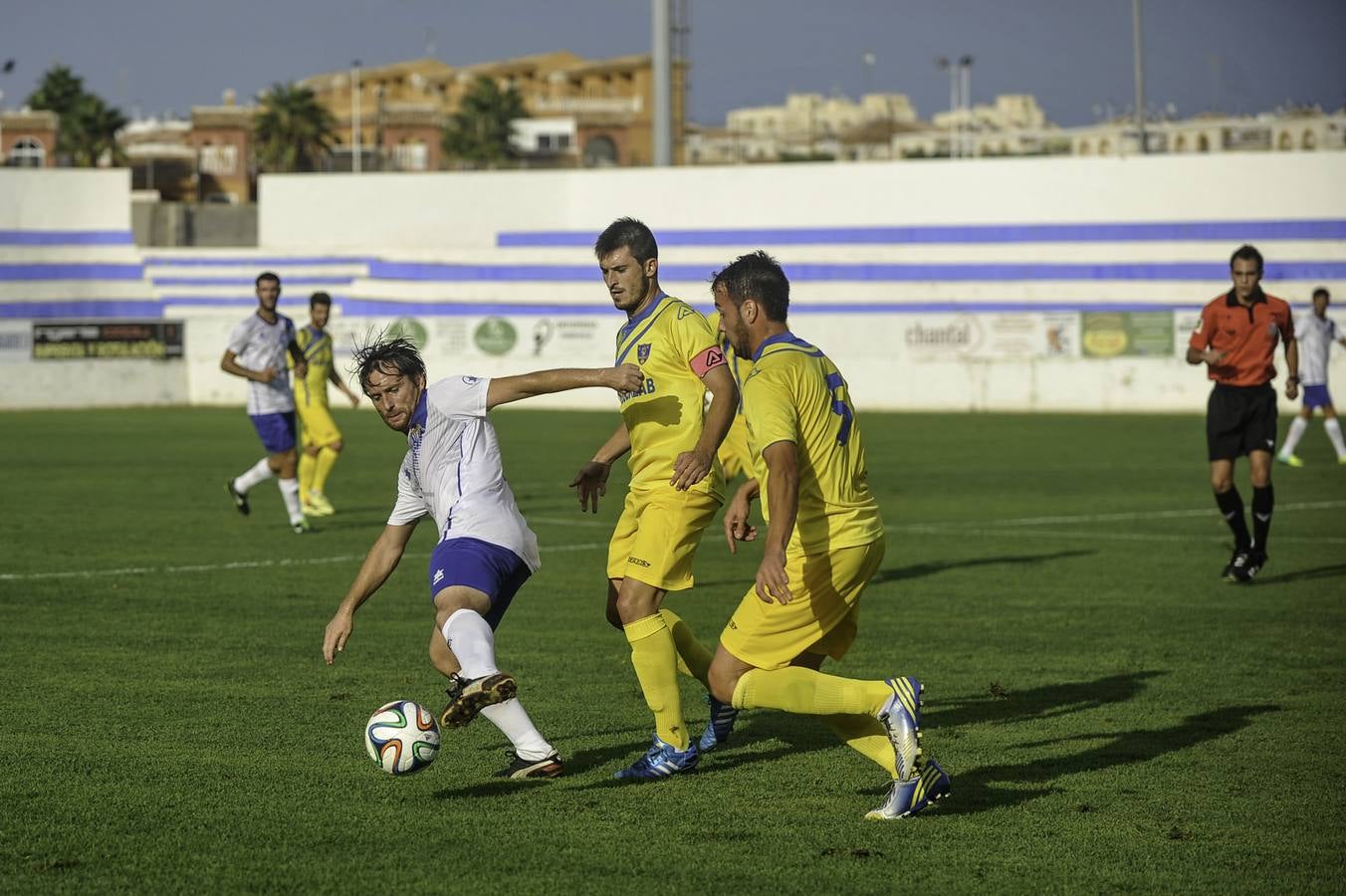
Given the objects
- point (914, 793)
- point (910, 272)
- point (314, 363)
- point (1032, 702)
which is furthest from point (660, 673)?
point (910, 272)

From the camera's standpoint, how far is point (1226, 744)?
8.07 m

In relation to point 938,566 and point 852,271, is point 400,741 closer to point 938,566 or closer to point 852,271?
point 938,566

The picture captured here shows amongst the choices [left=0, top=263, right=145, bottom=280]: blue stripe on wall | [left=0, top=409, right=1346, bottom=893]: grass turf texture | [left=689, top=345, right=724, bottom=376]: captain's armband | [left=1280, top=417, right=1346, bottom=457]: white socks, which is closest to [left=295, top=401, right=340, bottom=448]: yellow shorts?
[left=0, top=409, right=1346, bottom=893]: grass turf texture

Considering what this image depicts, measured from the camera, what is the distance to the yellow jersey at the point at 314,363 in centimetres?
1928

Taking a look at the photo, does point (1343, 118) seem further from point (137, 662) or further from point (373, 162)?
point (137, 662)

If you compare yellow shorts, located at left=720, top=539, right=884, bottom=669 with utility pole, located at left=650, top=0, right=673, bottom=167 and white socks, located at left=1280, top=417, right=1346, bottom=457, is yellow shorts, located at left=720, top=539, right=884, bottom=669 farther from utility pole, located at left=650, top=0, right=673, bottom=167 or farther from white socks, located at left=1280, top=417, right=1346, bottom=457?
utility pole, located at left=650, top=0, right=673, bottom=167

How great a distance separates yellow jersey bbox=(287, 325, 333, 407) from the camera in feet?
63.3

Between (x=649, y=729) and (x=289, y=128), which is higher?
(x=289, y=128)

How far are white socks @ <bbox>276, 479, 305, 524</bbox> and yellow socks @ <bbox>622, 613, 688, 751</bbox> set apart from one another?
10320 millimetres

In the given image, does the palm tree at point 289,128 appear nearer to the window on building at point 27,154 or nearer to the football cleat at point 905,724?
the window on building at point 27,154

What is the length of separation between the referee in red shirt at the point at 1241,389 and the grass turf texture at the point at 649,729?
475mm

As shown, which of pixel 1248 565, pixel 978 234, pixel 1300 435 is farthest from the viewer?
pixel 978 234

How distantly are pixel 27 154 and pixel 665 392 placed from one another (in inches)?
2913

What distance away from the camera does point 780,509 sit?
6.36 m
